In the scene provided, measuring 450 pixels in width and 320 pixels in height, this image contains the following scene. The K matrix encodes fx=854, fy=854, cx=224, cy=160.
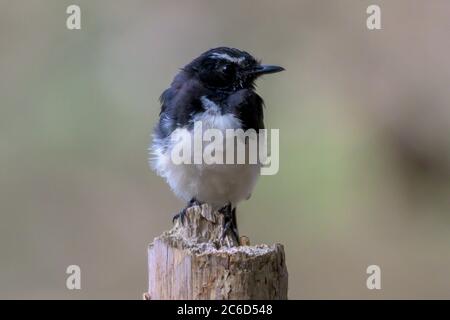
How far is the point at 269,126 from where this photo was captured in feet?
25.9

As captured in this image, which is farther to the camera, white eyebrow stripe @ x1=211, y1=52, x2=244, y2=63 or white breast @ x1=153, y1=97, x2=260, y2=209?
white eyebrow stripe @ x1=211, y1=52, x2=244, y2=63

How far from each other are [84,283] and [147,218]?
0.82 meters

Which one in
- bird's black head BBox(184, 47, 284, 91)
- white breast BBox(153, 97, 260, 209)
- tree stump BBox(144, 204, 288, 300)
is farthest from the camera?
bird's black head BBox(184, 47, 284, 91)

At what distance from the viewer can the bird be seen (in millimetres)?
4754

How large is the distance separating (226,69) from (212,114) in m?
0.37

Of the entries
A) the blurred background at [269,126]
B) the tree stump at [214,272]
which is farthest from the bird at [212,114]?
the blurred background at [269,126]

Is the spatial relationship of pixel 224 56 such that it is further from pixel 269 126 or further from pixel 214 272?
pixel 269 126

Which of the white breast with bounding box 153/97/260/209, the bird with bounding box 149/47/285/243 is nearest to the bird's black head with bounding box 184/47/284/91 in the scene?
the bird with bounding box 149/47/285/243

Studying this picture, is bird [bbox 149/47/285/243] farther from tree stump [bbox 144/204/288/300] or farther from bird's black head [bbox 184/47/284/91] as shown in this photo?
tree stump [bbox 144/204/288/300]

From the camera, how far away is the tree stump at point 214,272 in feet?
11.1

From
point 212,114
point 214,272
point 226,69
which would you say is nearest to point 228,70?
point 226,69

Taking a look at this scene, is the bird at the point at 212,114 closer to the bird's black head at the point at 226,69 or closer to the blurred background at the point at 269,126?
the bird's black head at the point at 226,69

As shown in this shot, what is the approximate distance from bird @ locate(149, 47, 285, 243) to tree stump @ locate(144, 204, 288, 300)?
45.8 inches

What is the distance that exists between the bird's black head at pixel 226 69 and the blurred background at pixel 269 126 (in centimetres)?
288
